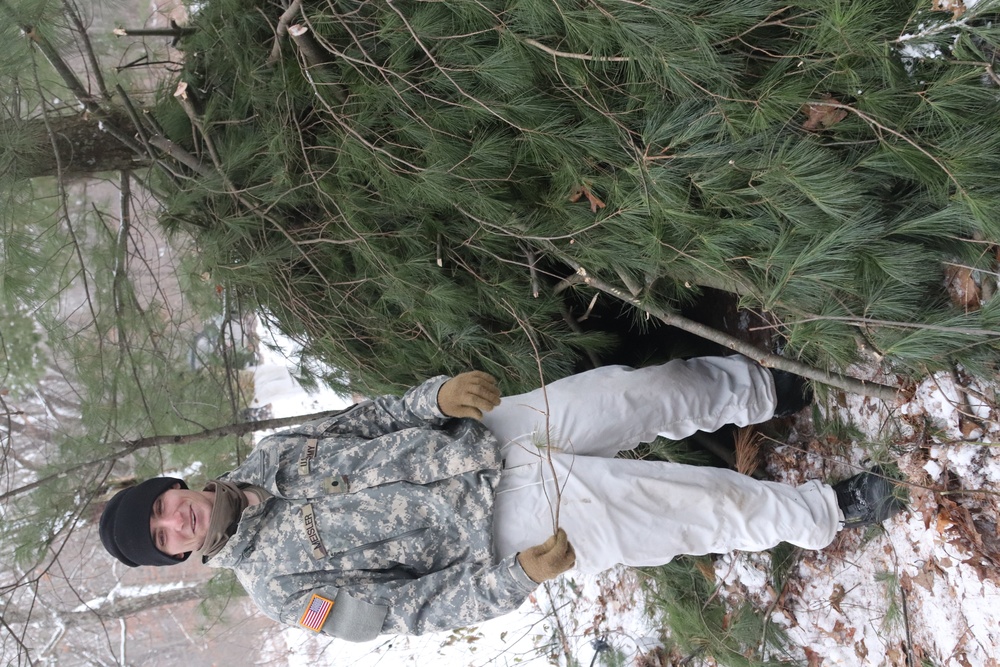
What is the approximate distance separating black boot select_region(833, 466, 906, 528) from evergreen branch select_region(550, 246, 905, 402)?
0.26 metres

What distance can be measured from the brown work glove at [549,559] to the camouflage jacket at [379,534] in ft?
0.19

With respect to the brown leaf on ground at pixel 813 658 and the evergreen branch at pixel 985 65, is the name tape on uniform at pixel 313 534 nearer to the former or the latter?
the brown leaf on ground at pixel 813 658

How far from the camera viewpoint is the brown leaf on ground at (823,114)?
152 centimetres

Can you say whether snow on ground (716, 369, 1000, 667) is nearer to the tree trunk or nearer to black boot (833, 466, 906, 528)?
black boot (833, 466, 906, 528)

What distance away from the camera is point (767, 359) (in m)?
2.00

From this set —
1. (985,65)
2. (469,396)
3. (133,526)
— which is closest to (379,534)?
(469,396)

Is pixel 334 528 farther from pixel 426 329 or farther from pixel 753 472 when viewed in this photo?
pixel 753 472

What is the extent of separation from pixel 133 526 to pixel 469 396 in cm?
91

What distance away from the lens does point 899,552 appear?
2.00 meters

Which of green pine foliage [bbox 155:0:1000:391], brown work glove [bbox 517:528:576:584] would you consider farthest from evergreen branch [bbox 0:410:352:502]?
brown work glove [bbox 517:528:576:584]

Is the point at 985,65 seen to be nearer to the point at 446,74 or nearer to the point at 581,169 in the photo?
the point at 581,169

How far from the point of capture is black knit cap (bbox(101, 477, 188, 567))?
1692 mm

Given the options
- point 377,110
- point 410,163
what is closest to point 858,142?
point 410,163

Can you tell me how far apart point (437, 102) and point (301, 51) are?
49 centimetres
